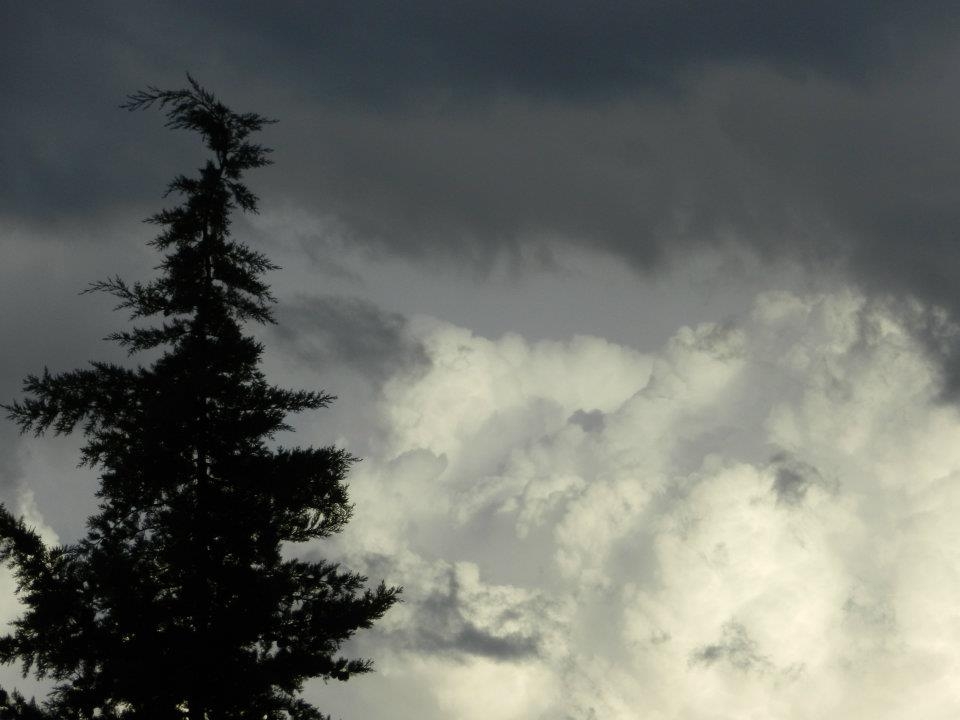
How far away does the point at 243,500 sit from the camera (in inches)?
982

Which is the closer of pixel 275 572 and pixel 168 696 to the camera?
pixel 168 696

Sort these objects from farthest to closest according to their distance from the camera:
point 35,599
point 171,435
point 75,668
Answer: point 171,435, point 75,668, point 35,599

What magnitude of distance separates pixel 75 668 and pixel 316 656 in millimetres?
5406

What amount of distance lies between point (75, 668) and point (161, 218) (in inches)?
426

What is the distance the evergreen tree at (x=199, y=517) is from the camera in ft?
75.2

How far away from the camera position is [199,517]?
2431 cm

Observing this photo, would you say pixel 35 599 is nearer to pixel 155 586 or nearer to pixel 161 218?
pixel 155 586

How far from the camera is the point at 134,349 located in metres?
25.4

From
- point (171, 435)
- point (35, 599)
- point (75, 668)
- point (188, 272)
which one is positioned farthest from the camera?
point (188, 272)

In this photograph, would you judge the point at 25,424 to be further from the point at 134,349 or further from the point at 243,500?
the point at 243,500

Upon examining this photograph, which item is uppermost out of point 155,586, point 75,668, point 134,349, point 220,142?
point 220,142

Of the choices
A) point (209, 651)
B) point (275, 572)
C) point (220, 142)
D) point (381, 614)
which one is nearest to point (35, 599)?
point (209, 651)

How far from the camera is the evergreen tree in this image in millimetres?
22922

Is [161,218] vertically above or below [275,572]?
above
